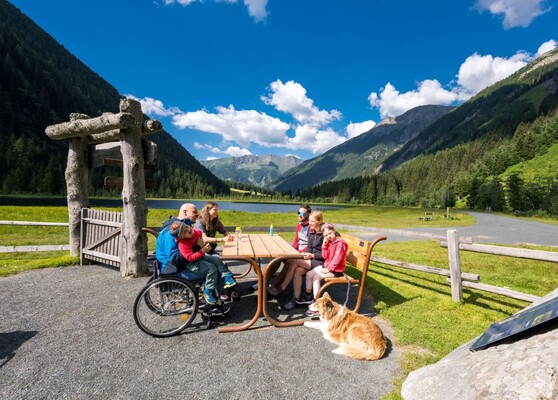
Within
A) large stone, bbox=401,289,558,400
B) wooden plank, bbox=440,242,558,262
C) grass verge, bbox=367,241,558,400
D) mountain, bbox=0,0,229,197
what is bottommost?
grass verge, bbox=367,241,558,400

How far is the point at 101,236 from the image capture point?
9.13 meters

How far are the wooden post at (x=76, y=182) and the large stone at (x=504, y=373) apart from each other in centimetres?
1135

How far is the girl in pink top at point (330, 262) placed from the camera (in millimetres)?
5863

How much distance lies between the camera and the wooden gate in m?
8.77

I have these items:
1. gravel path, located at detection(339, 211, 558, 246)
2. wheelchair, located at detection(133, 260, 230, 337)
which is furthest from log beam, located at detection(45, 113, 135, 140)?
gravel path, located at detection(339, 211, 558, 246)

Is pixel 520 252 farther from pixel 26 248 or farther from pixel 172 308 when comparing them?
pixel 26 248

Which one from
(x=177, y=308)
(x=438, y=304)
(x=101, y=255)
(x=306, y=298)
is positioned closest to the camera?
(x=177, y=308)

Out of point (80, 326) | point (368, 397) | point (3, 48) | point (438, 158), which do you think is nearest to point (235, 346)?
point (368, 397)

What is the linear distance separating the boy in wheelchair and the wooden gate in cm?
448

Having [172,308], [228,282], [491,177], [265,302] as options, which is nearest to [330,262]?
[265,302]

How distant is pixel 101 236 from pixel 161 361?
6667mm

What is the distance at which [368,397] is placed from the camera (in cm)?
357

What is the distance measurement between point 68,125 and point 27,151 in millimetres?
134799

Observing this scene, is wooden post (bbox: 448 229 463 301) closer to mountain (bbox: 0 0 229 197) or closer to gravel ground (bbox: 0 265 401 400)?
gravel ground (bbox: 0 265 401 400)
